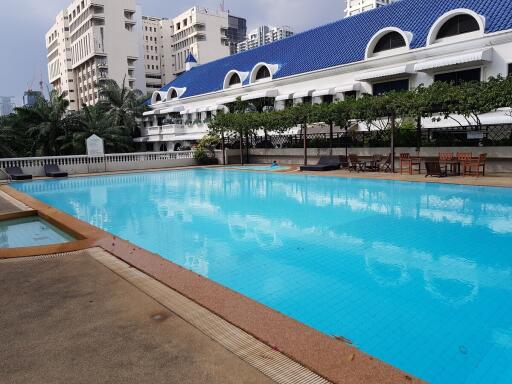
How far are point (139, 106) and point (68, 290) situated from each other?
44.2 meters

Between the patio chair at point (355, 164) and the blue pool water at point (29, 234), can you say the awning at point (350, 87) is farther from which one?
the blue pool water at point (29, 234)

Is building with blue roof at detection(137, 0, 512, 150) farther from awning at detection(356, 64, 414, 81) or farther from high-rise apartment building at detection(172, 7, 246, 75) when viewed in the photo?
high-rise apartment building at detection(172, 7, 246, 75)

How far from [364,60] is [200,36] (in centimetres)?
7189

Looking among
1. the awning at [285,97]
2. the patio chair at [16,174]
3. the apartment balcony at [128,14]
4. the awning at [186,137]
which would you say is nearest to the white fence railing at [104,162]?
the patio chair at [16,174]

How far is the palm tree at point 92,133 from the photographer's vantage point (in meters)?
31.7

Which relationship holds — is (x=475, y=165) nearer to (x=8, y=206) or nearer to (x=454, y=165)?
(x=454, y=165)

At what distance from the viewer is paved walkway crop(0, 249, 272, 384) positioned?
2764mm

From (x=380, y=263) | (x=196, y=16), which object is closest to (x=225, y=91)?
(x=380, y=263)

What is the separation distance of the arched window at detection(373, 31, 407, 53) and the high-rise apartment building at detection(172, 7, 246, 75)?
69.1 meters

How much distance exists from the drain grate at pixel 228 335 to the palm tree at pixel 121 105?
126 feet

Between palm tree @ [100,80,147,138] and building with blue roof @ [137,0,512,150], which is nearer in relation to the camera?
building with blue roof @ [137,0,512,150]

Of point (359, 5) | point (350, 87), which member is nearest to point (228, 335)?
point (350, 87)

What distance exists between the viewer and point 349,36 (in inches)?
1192

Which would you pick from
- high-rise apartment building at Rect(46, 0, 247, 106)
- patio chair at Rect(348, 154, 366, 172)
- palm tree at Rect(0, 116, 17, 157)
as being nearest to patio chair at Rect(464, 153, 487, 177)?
patio chair at Rect(348, 154, 366, 172)
